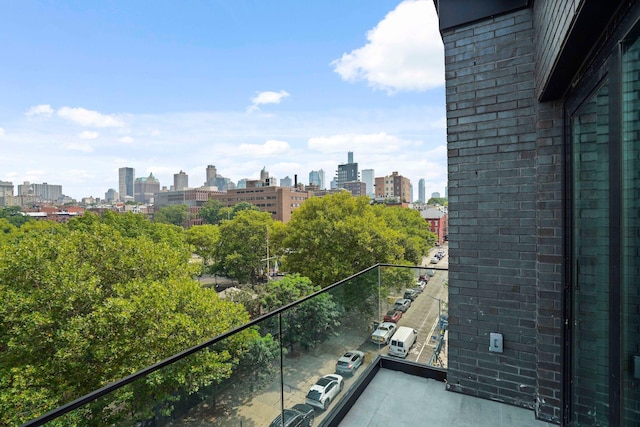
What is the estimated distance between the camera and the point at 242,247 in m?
21.6

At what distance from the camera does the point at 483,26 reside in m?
2.42

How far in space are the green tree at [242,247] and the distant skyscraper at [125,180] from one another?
14020 cm

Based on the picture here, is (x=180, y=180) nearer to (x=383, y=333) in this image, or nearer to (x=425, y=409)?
(x=383, y=333)

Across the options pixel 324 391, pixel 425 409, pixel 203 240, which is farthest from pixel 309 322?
pixel 203 240

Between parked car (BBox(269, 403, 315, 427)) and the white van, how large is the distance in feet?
4.14

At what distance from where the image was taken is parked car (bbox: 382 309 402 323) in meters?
3.30

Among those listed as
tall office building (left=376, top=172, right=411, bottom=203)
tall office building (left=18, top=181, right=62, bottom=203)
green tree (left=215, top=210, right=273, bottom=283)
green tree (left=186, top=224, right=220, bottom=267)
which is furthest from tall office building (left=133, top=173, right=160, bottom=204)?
green tree (left=215, top=210, right=273, bottom=283)

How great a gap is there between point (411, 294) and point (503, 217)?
1.46m

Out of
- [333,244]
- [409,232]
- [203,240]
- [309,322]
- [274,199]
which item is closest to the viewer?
[309,322]

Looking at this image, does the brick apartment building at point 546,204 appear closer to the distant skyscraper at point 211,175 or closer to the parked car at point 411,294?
the parked car at point 411,294

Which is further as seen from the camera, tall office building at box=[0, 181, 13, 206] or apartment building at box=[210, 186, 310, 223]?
tall office building at box=[0, 181, 13, 206]

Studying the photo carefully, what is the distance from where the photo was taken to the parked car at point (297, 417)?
5.89 ft

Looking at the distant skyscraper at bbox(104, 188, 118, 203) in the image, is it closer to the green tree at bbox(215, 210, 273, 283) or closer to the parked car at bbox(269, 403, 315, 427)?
the green tree at bbox(215, 210, 273, 283)

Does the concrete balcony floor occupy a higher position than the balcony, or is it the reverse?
the balcony
